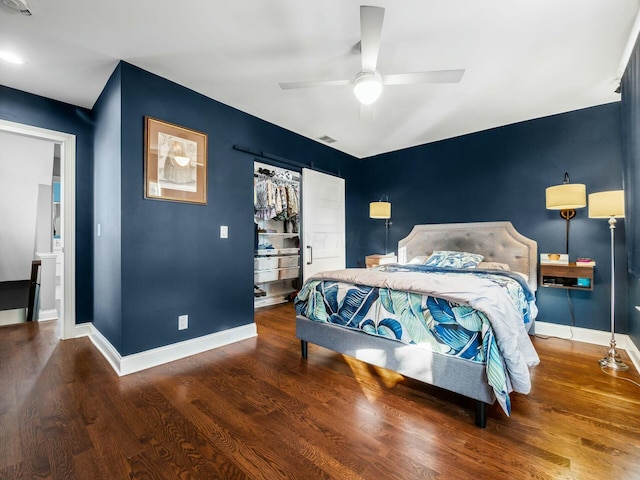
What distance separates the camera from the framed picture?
244 cm

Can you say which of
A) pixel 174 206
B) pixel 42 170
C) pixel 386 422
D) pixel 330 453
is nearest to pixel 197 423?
pixel 330 453

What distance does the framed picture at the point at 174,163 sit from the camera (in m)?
2.44

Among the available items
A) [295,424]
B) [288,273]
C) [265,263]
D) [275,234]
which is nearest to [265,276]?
[265,263]

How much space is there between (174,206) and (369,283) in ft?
6.20

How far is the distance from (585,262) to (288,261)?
3.80 metres

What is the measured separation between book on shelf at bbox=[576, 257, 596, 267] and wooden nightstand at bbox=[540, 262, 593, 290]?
0.03m

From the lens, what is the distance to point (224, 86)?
268 centimetres

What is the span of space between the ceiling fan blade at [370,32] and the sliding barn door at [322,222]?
2204mm

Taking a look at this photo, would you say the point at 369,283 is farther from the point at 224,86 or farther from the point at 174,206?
the point at 224,86

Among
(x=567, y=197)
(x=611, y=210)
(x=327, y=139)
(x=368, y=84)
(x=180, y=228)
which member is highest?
(x=327, y=139)

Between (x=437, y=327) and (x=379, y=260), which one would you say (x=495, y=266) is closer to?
(x=379, y=260)

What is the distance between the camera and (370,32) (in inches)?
64.5

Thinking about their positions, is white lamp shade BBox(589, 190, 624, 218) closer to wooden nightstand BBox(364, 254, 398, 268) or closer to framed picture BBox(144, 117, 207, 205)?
wooden nightstand BBox(364, 254, 398, 268)

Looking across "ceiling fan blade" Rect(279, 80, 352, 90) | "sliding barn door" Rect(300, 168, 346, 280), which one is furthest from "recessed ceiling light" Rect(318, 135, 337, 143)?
"ceiling fan blade" Rect(279, 80, 352, 90)
